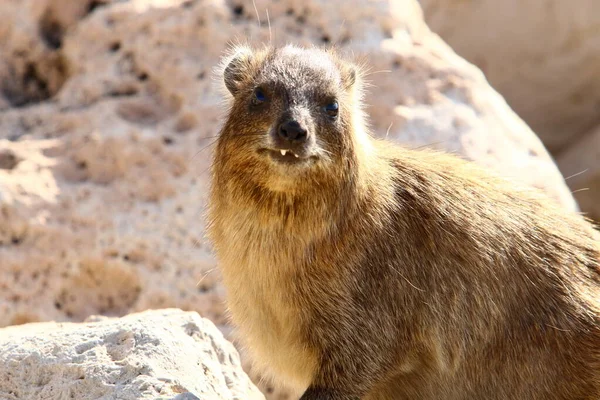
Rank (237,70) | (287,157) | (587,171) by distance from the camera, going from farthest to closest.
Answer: (587,171) < (237,70) < (287,157)

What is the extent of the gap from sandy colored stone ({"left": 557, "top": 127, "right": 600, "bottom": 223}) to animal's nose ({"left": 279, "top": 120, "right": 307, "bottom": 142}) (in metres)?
6.90

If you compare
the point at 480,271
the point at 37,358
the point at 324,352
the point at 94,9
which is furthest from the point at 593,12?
the point at 37,358

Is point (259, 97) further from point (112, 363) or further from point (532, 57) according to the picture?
point (532, 57)

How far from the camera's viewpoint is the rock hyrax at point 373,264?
20.5ft

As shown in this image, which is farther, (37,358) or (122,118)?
(122,118)

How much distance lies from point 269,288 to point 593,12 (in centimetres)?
787

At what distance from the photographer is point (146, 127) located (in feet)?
29.9

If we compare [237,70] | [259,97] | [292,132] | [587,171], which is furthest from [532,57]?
[292,132]

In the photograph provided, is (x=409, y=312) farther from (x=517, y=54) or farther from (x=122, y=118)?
(x=517, y=54)

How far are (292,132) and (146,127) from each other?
3.45 m

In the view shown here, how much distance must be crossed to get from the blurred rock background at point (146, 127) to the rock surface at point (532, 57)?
2.83 meters

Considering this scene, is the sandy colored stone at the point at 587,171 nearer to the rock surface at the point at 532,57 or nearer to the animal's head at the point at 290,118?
the rock surface at the point at 532,57

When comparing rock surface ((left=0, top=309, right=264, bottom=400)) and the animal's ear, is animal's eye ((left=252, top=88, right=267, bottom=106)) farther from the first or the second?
rock surface ((left=0, top=309, right=264, bottom=400))

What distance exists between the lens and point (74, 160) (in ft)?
29.5
